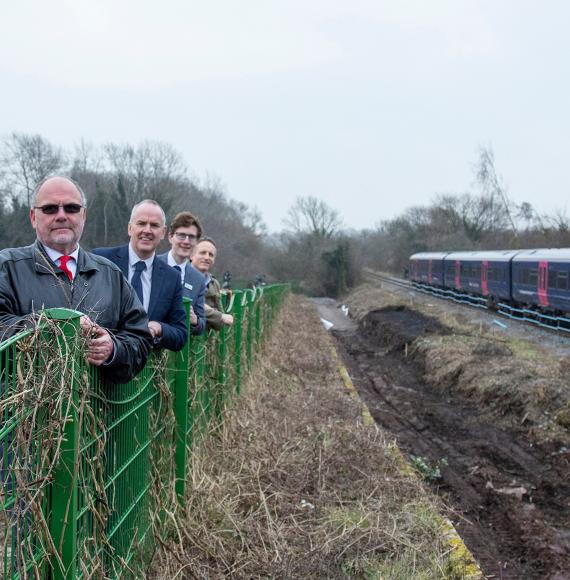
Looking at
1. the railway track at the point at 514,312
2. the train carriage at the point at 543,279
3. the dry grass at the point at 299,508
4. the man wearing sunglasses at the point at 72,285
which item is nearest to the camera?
the man wearing sunglasses at the point at 72,285

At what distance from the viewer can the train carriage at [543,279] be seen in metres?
21.6

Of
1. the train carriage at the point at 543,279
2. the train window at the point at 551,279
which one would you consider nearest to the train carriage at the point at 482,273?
the train carriage at the point at 543,279

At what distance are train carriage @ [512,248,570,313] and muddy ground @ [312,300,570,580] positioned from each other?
488cm

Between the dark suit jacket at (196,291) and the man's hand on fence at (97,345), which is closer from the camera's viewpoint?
the man's hand on fence at (97,345)

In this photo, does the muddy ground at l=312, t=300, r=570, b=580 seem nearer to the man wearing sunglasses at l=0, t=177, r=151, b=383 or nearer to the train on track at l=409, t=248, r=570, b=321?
the man wearing sunglasses at l=0, t=177, r=151, b=383

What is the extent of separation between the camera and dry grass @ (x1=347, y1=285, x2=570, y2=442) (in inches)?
435

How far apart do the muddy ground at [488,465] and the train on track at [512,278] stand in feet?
17.5

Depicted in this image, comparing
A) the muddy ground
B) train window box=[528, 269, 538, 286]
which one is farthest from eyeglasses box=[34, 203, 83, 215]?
train window box=[528, 269, 538, 286]

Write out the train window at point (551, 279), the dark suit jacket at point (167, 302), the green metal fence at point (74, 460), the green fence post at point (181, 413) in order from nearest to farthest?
the green metal fence at point (74, 460), the dark suit jacket at point (167, 302), the green fence post at point (181, 413), the train window at point (551, 279)

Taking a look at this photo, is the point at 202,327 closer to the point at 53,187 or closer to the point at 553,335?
the point at 53,187

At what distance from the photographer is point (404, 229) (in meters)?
80.4

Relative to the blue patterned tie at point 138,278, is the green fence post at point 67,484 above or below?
below

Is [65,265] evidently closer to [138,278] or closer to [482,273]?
[138,278]

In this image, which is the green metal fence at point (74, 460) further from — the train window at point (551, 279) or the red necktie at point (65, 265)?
the train window at point (551, 279)
